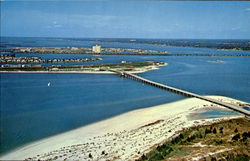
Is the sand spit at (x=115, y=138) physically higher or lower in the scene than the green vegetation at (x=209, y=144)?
lower

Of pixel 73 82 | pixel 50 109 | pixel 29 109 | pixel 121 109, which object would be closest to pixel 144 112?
pixel 121 109

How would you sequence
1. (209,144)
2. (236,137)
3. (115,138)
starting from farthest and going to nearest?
1. (115,138)
2. (236,137)
3. (209,144)

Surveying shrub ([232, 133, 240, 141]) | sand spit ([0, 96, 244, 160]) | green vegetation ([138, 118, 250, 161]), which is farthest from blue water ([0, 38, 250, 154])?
shrub ([232, 133, 240, 141])

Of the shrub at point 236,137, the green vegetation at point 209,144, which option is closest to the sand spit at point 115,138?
the green vegetation at point 209,144

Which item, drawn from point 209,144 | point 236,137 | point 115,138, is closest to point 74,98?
point 115,138

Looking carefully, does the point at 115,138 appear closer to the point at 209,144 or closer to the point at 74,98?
the point at 209,144

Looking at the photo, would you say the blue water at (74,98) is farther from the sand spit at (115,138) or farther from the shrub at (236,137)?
the shrub at (236,137)

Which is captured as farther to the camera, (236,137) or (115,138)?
(115,138)
